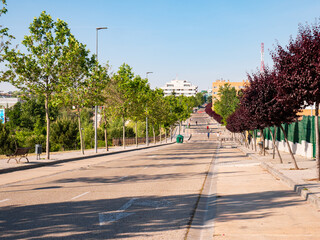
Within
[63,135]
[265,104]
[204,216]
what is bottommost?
[204,216]

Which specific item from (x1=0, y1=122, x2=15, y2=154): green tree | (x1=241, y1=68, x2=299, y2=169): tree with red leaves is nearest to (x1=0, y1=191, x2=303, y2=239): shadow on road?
(x1=241, y1=68, x2=299, y2=169): tree with red leaves

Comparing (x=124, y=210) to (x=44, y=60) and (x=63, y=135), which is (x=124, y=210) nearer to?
(x=44, y=60)

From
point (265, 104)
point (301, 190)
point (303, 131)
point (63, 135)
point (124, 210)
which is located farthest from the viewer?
point (63, 135)

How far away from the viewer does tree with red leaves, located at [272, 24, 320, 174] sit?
13391 mm

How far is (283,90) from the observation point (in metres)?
14.2

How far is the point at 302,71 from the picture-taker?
44.5 feet

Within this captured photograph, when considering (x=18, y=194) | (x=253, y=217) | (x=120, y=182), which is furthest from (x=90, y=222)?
(x=120, y=182)

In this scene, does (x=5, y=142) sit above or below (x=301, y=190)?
below

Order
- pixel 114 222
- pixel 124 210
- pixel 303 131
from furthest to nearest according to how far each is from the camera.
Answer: pixel 303 131 → pixel 124 210 → pixel 114 222

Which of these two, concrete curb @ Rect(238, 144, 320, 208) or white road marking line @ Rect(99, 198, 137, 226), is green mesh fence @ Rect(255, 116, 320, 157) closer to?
concrete curb @ Rect(238, 144, 320, 208)

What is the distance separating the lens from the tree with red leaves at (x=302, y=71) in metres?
13.4

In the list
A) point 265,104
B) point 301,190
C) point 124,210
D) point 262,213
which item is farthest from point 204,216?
point 265,104

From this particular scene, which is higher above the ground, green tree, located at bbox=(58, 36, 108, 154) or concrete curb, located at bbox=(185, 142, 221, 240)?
green tree, located at bbox=(58, 36, 108, 154)

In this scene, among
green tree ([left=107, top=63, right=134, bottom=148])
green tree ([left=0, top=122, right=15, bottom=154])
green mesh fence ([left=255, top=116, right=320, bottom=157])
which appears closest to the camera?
green mesh fence ([left=255, top=116, right=320, bottom=157])
